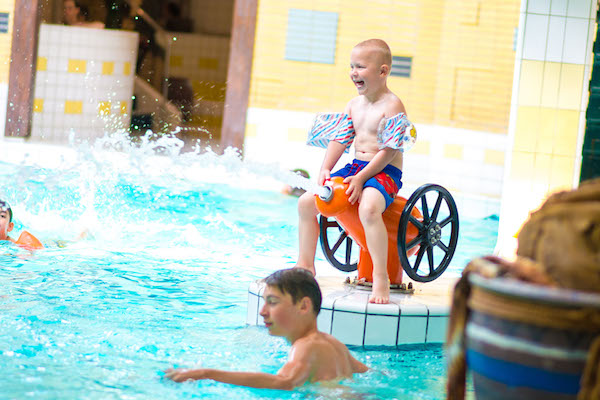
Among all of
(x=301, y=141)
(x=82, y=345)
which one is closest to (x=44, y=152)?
(x=301, y=141)

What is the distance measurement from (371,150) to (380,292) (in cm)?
77

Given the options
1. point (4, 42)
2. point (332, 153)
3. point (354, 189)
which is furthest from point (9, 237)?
point (4, 42)

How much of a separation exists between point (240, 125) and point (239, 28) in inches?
55.3

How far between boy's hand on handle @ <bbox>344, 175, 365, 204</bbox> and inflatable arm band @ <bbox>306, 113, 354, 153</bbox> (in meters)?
0.38

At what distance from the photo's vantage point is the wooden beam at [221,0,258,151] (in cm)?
1099

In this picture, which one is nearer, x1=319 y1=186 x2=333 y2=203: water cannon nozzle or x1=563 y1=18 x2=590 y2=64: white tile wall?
x1=319 y1=186 x2=333 y2=203: water cannon nozzle

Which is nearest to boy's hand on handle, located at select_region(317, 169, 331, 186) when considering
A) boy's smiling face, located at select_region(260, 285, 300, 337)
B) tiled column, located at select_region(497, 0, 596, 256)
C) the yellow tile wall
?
boy's smiling face, located at select_region(260, 285, 300, 337)

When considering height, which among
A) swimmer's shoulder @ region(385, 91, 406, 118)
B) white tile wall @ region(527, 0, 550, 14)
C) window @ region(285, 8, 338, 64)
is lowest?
swimmer's shoulder @ region(385, 91, 406, 118)

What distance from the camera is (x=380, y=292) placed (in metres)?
3.81

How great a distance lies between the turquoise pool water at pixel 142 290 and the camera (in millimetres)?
3004

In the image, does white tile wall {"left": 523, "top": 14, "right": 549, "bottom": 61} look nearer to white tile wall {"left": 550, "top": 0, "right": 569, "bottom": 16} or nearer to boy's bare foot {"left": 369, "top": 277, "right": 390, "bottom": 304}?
white tile wall {"left": 550, "top": 0, "right": 569, "bottom": 16}

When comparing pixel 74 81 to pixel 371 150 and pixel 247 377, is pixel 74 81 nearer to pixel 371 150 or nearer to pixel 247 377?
pixel 371 150

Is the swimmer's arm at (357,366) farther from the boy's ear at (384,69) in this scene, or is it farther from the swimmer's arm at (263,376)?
the boy's ear at (384,69)

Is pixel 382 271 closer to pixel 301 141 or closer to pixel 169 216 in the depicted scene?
pixel 169 216
